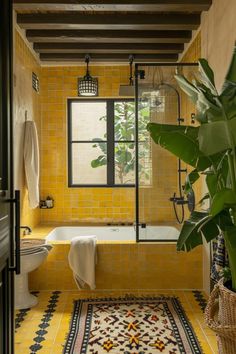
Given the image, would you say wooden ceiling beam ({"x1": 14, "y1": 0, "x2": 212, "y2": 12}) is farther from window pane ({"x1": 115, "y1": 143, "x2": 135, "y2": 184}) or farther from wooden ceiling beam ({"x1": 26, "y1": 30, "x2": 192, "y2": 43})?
window pane ({"x1": 115, "y1": 143, "x2": 135, "y2": 184})

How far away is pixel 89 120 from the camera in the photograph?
5.32 m

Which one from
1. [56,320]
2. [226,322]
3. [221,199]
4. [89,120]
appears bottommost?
[56,320]

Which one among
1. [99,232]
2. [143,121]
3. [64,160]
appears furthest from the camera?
[64,160]

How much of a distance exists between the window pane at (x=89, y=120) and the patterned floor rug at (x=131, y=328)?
8.25 ft

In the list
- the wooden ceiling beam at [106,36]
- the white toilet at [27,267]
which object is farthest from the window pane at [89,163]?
the white toilet at [27,267]

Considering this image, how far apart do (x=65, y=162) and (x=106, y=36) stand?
6.14 feet

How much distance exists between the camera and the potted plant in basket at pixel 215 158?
1.61m

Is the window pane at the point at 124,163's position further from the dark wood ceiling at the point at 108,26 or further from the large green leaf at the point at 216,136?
the large green leaf at the point at 216,136

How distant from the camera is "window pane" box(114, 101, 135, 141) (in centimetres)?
527

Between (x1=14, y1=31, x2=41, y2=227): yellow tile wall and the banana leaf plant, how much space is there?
241 cm

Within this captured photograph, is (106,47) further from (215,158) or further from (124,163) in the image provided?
(215,158)

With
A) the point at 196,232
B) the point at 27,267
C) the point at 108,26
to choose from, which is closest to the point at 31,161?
the point at 27,267

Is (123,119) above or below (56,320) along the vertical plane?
above

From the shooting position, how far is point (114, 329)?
9.57ft
